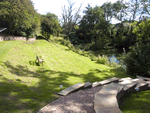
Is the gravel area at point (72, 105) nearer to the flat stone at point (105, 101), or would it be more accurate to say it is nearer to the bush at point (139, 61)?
the flat stone at point (105, 101)

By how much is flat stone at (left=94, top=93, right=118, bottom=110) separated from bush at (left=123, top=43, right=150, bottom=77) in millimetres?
5560

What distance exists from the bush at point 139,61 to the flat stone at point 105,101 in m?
5.56

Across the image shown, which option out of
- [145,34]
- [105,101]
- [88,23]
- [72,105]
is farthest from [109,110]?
[88,23]

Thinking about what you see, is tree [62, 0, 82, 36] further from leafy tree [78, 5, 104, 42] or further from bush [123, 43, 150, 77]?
bush [123, 43, 150, 77]

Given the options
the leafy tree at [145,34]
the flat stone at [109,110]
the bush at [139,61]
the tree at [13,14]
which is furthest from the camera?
the tree at [13,14]

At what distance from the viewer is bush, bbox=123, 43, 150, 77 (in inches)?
317

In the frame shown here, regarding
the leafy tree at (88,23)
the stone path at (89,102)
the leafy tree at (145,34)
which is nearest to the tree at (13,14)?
the leafy tree at (145,34)

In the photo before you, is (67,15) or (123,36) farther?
(67,15)

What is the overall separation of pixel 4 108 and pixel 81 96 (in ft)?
8.52

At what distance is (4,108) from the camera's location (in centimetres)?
337

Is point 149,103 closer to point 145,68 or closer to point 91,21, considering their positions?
point 145,68

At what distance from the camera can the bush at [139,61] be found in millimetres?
8062

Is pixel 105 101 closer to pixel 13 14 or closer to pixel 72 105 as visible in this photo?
pixel 72 105

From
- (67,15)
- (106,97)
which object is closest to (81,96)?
(106,97)
